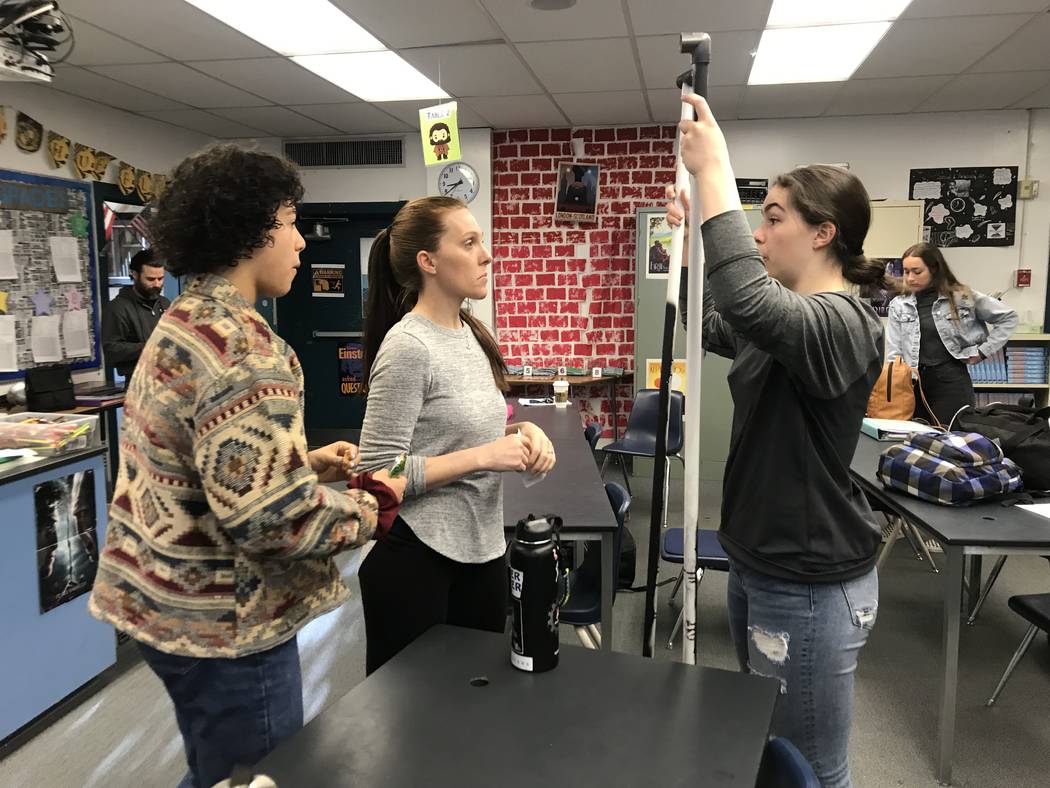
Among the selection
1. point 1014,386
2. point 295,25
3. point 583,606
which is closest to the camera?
point 583,606

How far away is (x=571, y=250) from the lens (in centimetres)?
607

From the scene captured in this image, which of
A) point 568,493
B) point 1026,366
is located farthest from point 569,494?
point 1026,366

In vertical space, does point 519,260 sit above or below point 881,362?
above

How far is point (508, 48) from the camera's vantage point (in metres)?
3.87

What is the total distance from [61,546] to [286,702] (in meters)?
1.77

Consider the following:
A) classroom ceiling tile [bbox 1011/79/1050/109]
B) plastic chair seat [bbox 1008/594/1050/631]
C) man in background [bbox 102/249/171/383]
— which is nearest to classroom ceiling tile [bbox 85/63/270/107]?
man in background [bbox 102/249/171/383]

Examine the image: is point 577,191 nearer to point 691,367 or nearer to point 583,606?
point 583,606

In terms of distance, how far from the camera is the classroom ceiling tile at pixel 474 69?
12.9ft

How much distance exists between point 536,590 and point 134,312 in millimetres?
4441

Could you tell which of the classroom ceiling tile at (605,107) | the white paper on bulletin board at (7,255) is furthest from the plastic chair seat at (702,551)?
the white paper on bulletin board at (7,255)

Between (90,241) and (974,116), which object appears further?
(974,116)

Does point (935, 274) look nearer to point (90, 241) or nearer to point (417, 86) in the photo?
point (417, 86)

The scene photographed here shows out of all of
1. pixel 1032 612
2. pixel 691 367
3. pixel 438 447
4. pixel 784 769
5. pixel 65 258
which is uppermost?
pixel 65 258

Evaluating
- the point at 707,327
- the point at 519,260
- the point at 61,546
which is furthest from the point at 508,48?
the point at 61,546
